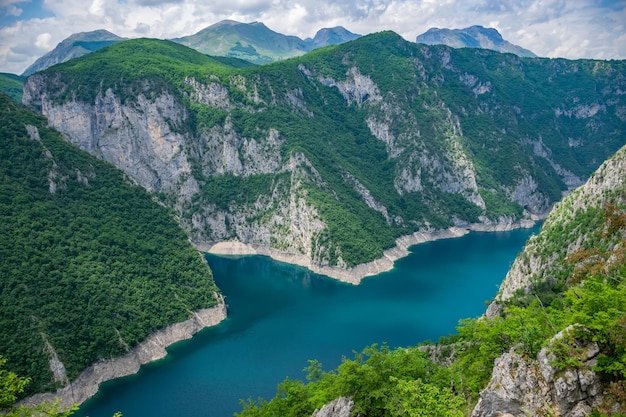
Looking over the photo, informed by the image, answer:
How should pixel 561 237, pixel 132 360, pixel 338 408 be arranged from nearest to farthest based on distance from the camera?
pixel 338 408, pixel 561 237, pixel 132 360

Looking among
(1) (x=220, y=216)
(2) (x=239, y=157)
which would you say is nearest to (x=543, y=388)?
(1) (x=220, y=216)

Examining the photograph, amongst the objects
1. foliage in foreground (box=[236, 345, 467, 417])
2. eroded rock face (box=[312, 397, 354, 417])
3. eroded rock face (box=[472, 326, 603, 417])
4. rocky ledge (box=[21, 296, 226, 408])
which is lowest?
rocky ledge (box=[21, 296, 226, 408])

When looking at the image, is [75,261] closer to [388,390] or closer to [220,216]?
[220,216]

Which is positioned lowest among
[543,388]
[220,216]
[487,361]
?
[220,216]

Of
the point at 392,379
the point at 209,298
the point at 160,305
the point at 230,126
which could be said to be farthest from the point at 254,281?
the point at 392,379

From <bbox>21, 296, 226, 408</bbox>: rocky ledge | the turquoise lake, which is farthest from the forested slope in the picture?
the turquoise lake

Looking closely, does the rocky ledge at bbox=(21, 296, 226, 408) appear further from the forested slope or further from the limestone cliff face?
the limestone cliff face

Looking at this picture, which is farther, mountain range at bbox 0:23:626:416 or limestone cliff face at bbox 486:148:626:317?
limestone cliff face at bbox 486:148:626:317
